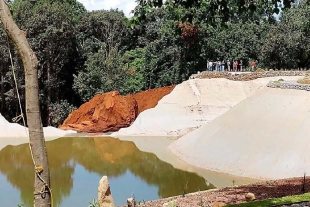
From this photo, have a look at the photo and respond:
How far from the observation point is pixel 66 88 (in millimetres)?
42625

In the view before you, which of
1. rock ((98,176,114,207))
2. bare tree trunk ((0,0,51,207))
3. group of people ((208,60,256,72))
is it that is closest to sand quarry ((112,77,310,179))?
group of people ((208,60,256,72))

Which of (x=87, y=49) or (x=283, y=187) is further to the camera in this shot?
(x=87, y=49)

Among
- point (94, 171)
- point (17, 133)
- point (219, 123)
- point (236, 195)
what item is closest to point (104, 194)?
point (236, 195)

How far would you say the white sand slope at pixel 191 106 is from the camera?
111 ft

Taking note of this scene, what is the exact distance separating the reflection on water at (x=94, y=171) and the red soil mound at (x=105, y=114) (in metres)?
3.32

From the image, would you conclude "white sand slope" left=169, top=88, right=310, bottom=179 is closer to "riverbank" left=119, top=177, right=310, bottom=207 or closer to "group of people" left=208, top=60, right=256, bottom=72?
"riverbank" left=119, top=177, right=310, bottom=207

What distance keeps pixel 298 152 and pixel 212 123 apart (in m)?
6.76

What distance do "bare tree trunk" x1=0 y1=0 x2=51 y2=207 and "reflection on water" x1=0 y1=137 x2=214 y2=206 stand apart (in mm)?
11439

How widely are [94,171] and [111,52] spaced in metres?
19.5

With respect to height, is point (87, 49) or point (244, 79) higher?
point (87, 49)

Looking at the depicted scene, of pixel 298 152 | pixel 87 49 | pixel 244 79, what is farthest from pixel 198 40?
pixel 298 152

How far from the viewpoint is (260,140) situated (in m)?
23.4

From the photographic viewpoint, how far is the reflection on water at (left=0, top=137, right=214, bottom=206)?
1864 centimetres

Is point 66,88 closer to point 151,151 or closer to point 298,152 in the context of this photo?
point 151,151
